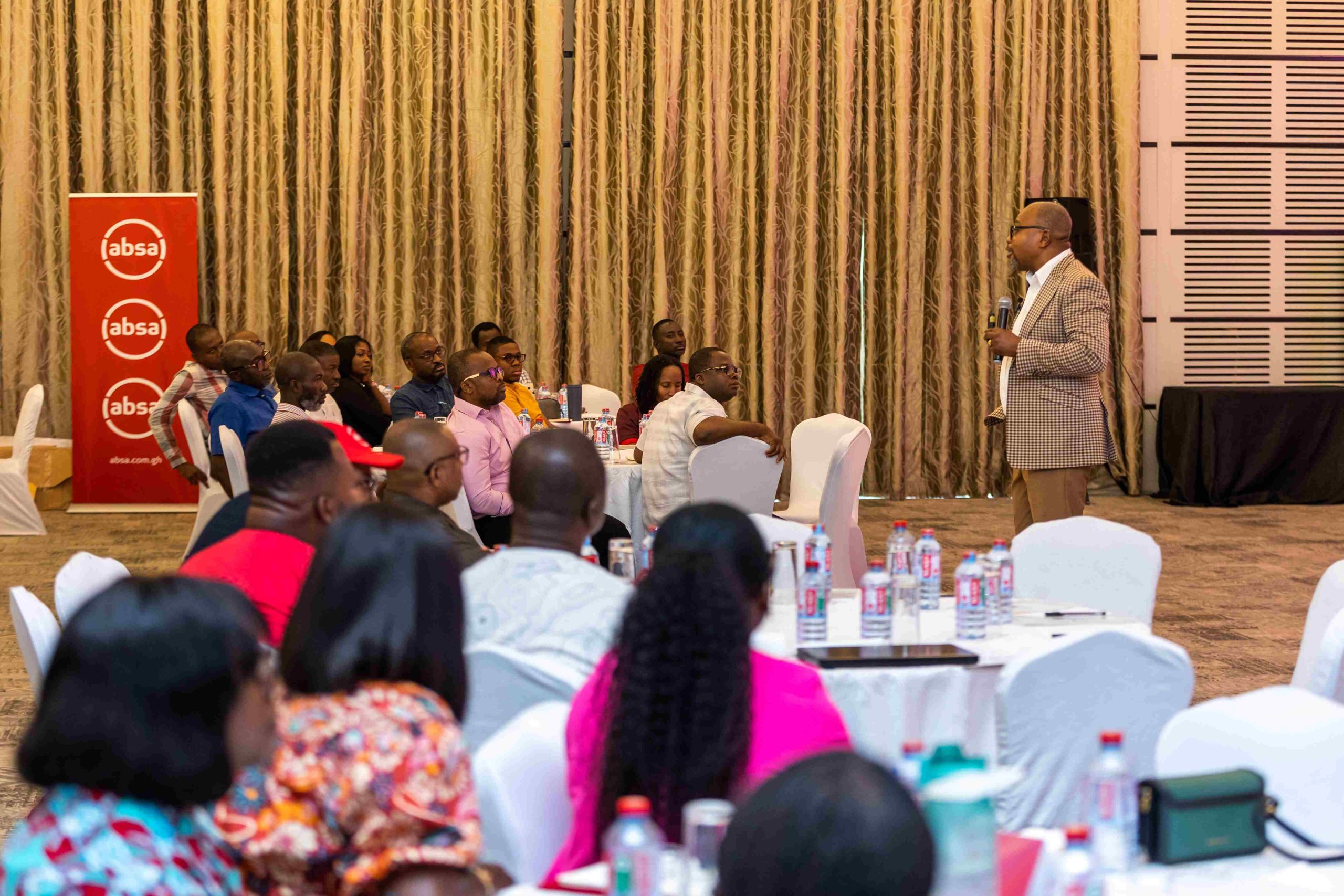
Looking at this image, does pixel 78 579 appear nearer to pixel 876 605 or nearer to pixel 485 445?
pixel 876 605

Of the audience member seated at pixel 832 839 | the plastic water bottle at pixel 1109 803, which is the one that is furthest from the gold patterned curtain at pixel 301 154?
the audience member seated at pixel 832 839

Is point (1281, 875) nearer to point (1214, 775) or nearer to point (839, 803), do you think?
point (1214, 775)

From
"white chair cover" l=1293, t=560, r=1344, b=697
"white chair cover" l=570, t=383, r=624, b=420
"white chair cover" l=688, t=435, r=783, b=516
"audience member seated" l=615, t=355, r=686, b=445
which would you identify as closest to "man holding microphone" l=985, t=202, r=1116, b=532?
"white chair cover" l=688, t=435, r=783, b=516

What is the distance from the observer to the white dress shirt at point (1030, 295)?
5.59 m

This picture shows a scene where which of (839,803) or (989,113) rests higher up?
(989,113)

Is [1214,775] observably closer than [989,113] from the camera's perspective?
Yes

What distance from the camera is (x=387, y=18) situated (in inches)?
414

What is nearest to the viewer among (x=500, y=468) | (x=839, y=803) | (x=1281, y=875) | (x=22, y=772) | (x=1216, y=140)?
(x=839, y=803)

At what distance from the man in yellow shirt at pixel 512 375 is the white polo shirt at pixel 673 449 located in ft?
5.04

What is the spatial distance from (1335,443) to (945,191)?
135 inches

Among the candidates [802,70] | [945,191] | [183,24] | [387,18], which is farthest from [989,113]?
[183,24]

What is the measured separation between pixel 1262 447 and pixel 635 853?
391 inches

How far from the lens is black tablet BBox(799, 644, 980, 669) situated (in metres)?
3.05

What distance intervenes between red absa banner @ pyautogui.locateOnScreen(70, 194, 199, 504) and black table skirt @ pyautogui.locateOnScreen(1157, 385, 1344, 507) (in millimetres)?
7242
